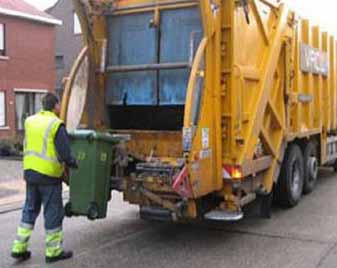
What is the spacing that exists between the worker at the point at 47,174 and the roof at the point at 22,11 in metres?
18.6

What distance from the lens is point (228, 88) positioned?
22.2ft

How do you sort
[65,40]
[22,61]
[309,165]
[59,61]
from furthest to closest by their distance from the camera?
[59,61]
[65,40]
[22,61]
[309,165]

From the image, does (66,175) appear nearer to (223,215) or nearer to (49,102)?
(49,102)

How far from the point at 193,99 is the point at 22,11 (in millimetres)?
20037

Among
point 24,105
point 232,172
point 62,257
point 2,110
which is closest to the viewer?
point 62,257

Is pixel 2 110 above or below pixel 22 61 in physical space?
below

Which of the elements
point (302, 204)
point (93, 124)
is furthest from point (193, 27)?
point (302, 204)

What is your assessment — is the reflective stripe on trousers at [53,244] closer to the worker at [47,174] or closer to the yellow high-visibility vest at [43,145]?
the worker at [47,174]

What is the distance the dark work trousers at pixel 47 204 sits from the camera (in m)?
6.27

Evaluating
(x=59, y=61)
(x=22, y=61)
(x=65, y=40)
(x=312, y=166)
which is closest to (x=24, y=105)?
(x=22, y=61)

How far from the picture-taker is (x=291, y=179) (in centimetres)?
879

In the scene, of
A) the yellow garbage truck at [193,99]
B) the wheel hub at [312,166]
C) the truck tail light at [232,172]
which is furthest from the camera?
the wheel hub at [312,166]

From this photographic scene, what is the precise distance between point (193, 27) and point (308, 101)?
2.96m

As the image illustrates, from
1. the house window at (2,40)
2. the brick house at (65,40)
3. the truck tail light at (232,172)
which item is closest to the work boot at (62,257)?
the truck tail light at (232,172)
